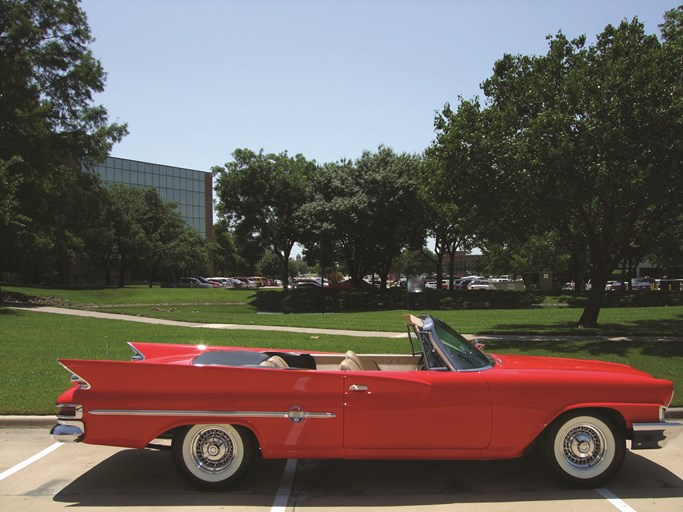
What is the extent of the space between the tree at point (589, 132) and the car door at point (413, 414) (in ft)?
32.3

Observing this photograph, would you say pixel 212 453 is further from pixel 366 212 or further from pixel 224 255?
pixel 224 255

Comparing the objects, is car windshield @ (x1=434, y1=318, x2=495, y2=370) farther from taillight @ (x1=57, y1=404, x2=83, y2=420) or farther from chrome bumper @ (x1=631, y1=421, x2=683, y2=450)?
taillight @ (x1=57, y1=404, x2=83, y2=420)

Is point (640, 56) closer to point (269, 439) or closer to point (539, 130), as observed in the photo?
point (539, 130)

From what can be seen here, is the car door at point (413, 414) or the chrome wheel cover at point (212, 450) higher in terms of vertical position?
the car door at point (413, 414)

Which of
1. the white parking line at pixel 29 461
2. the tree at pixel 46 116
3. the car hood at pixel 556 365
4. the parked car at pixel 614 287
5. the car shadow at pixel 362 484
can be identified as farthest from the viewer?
the parked car at pixel 614 287

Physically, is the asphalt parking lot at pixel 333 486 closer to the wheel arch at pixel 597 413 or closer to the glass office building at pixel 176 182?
the wheel arch at pixel 597 413

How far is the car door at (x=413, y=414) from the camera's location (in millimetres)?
4371

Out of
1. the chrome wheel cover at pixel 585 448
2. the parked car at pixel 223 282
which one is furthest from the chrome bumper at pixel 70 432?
the parked car at pixel 223 282

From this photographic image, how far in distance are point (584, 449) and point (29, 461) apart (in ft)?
16.5

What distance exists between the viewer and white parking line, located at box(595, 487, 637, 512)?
164 inches

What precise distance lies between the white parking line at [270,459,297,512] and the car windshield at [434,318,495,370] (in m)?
1.75

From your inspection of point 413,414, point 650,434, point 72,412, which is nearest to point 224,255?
point 72,412

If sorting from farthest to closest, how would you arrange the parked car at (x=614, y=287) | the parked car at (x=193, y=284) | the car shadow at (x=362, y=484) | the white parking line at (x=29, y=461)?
the parked car at (x=193, y=284), the parked car at (x=614, y=287), the white parking line at (x=29, y=461), the car shadow at (x=362, y=484)

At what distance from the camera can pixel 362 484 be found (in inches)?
185
